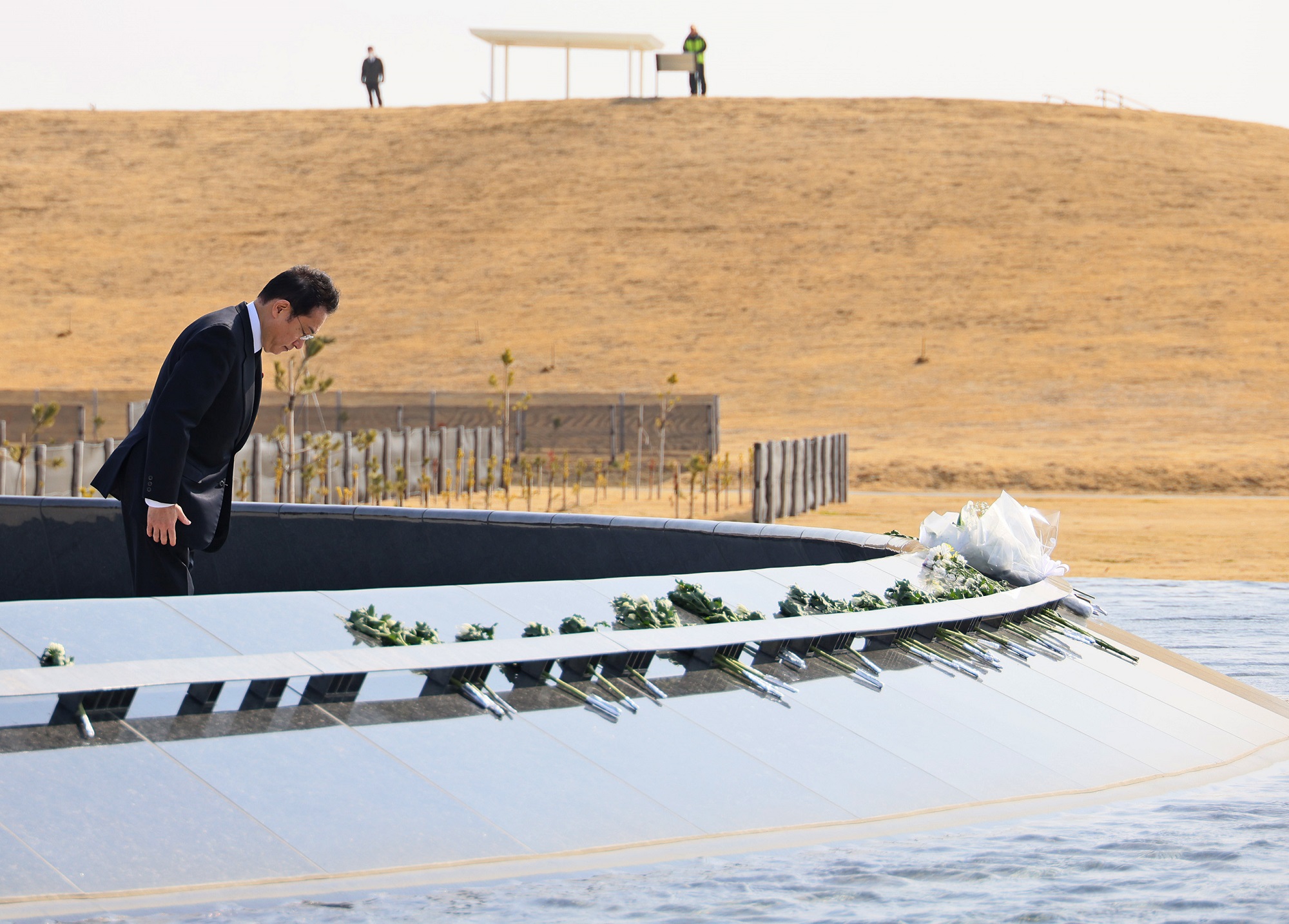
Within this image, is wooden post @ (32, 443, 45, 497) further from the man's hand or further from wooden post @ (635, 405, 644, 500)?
wooden post @ (635, 405, 644, 500)

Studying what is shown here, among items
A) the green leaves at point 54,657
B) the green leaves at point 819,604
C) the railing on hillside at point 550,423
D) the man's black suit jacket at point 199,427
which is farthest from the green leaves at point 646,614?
the railing on hillside at point 550,423

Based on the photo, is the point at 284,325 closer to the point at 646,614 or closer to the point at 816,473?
the point at 646,614

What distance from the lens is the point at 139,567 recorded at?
19.3ft

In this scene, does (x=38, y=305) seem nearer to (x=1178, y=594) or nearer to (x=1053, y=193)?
(x=1053, y=193)

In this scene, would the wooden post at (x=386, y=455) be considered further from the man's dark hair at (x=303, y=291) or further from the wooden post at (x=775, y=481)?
the man's dark hair at (x=303, y=291)

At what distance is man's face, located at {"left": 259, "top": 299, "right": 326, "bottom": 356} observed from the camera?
18.5 ft

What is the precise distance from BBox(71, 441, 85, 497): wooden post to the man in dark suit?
44.7 feet

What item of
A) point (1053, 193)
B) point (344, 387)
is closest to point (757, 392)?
point (344, 387)

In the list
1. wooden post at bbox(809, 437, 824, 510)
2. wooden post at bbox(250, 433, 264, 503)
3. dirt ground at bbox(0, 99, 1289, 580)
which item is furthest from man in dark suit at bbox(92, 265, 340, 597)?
dirt ground at bbox(0, 99, 1289, 580)

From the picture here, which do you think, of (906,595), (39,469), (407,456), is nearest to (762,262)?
(407,456)

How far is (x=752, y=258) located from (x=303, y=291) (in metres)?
52.7

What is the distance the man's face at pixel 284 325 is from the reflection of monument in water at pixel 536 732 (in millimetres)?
876

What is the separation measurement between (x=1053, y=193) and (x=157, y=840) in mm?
60066

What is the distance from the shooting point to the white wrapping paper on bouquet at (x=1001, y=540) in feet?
26.4
